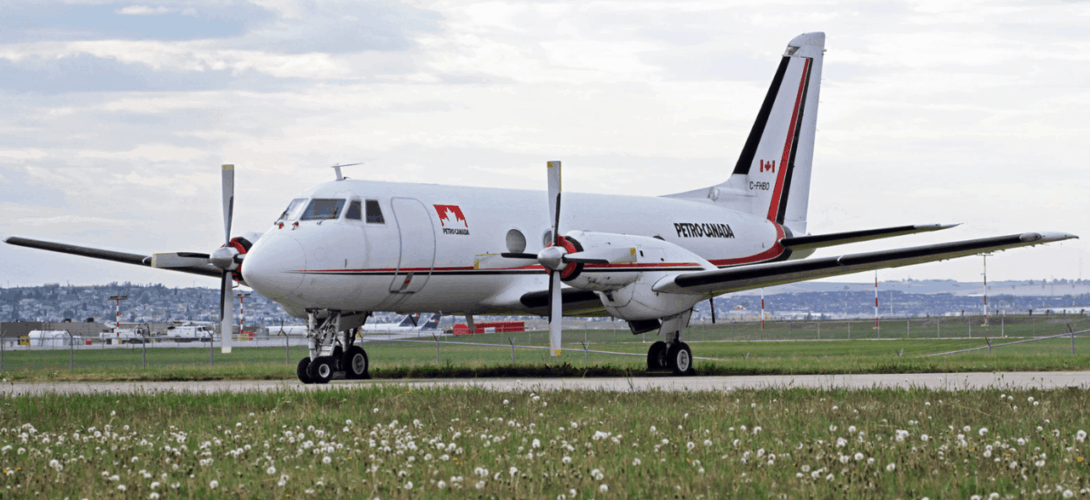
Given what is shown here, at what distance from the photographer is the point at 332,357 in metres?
21.7

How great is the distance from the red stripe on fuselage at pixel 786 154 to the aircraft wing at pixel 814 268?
27.1 feet

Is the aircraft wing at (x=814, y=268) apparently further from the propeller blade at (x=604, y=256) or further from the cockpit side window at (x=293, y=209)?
the cockpit side window at (x=293, y=209)

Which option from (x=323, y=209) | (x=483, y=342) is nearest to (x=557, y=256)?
(x=323, y=209)

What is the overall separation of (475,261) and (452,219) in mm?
1036

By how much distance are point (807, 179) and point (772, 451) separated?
934 inches

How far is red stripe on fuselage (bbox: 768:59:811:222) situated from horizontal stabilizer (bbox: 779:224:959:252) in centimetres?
104

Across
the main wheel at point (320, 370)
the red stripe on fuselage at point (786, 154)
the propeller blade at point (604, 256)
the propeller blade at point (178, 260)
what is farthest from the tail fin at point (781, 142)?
the propeller blade at point (178, 260)

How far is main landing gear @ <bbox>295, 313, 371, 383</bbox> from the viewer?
68.3ft

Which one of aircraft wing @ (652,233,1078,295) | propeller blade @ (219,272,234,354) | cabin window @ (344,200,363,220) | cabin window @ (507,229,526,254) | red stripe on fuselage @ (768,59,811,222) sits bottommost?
propeller blade @ (219,272,234,354)

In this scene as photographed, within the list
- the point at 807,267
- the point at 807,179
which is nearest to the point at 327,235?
the point at 807,267

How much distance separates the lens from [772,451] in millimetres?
9219

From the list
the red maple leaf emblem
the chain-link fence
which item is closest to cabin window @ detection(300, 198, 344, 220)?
the red maple leaf emblem

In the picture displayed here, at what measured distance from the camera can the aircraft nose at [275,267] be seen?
768 inches

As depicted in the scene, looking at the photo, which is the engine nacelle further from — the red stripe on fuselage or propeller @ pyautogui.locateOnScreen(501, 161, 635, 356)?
the red stripe on fuselage
